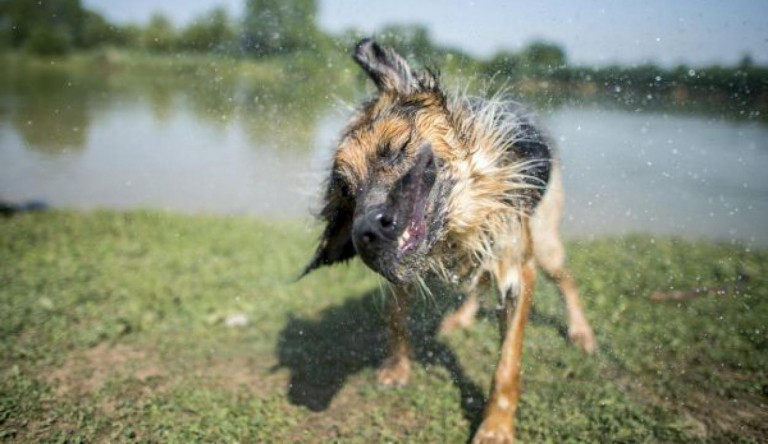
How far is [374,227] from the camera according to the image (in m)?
3.11

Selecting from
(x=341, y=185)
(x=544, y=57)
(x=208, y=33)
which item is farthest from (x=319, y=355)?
(x=208, y=33)

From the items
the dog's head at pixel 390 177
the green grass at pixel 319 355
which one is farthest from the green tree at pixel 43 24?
the dog's head at pixel 390 177

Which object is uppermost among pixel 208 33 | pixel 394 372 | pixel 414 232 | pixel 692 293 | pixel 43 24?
pixel 414 232

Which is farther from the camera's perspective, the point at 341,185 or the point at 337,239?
the point at 337,239

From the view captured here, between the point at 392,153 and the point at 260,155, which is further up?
the point at 392,153

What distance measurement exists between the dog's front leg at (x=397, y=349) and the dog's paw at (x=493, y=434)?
1.04 m

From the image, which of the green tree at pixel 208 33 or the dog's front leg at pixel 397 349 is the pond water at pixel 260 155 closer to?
the green tree at pixel 208 33

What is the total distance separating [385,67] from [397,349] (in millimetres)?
2274

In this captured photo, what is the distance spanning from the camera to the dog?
11.0 feet

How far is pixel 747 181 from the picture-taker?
24.3 feet

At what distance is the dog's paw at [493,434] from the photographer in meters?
3.86

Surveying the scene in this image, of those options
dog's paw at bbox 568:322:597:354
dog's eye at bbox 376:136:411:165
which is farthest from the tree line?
dog's paw at bbox 568:322:597:354

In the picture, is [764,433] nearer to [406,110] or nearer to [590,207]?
[406,110]

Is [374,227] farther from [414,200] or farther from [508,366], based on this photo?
[508,366]
